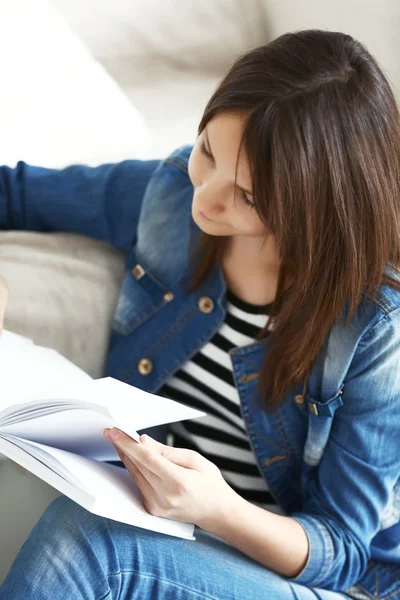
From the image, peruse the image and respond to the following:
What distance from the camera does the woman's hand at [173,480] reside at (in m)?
0.61

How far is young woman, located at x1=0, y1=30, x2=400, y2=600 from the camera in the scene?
0.64m

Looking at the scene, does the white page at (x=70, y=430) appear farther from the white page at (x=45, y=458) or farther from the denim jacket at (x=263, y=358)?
the denim jacket at (x=263, y=358)

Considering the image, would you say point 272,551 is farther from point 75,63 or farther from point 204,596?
point 75,63

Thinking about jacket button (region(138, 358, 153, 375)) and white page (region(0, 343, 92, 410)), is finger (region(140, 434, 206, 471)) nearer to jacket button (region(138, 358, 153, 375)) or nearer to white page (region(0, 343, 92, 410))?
white page (region(0, 343, 92, 410))

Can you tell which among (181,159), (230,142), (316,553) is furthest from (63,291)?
(316,553)

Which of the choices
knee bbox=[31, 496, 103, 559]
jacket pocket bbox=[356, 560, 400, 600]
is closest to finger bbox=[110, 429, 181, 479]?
knee bbox=[31, 496, 103, 559]

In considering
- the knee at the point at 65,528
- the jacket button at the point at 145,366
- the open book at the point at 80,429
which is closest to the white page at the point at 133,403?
the open book at the point at 80,429

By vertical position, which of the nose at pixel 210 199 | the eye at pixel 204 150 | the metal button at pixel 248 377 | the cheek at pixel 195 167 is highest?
the eye at pixel 204 150

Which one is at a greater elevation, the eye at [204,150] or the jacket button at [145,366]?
the eye at [204,150]

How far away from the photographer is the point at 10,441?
1.90 feet

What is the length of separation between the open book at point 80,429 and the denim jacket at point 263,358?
7.3 inches

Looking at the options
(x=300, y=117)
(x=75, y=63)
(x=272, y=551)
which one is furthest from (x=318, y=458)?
(x=75, y=63)

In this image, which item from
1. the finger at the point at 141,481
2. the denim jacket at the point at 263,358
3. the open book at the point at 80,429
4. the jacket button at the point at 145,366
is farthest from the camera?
the jacket button at the point at 145,366

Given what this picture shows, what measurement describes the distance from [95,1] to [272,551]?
0.81 meters
